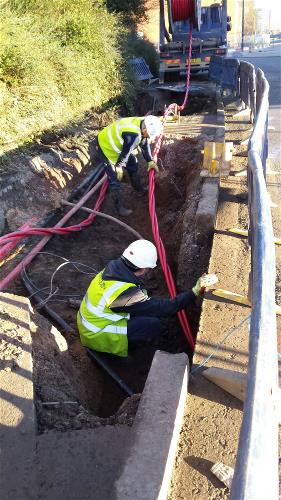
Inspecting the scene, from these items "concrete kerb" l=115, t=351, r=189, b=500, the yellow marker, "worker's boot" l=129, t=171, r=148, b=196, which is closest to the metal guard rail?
"concrete kerb" l=115, t=351, r=189, b=500

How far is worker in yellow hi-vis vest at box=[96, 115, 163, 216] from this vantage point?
650 cm

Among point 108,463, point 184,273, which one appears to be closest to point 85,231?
point 184,273

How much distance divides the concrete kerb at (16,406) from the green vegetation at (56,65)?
Result: 4.92 m

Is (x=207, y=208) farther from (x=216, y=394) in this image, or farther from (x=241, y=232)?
(x=216, y=394)

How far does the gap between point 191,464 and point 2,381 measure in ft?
4.62

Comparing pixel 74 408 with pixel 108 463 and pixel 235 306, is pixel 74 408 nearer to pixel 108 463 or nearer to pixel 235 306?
pixel 108 463

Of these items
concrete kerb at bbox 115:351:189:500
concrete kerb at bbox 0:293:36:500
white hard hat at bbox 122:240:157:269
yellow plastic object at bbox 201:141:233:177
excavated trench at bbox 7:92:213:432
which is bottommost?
excavated trench at bbox 7:92:213:432

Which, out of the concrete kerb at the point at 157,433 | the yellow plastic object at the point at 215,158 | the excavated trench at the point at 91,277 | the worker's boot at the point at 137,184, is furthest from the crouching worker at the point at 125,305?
the worker's boot at the point at 137,184

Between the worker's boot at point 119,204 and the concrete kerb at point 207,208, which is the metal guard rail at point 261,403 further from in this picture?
the worker's boot at point 119,204

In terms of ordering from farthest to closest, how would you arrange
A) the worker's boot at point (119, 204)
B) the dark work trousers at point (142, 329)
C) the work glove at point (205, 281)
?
the worker's boot at point (119, 204)
the dark work trousers at point (142, 329)
the work glove at point (205, 281)

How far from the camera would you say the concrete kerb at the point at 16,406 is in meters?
2.44

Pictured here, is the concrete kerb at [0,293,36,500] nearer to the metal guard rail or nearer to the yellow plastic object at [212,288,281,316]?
the yellow plastic object at [212,288,281,316]

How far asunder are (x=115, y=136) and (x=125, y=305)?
3.60 meters

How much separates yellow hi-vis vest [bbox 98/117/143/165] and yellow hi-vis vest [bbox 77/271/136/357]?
322 cm
